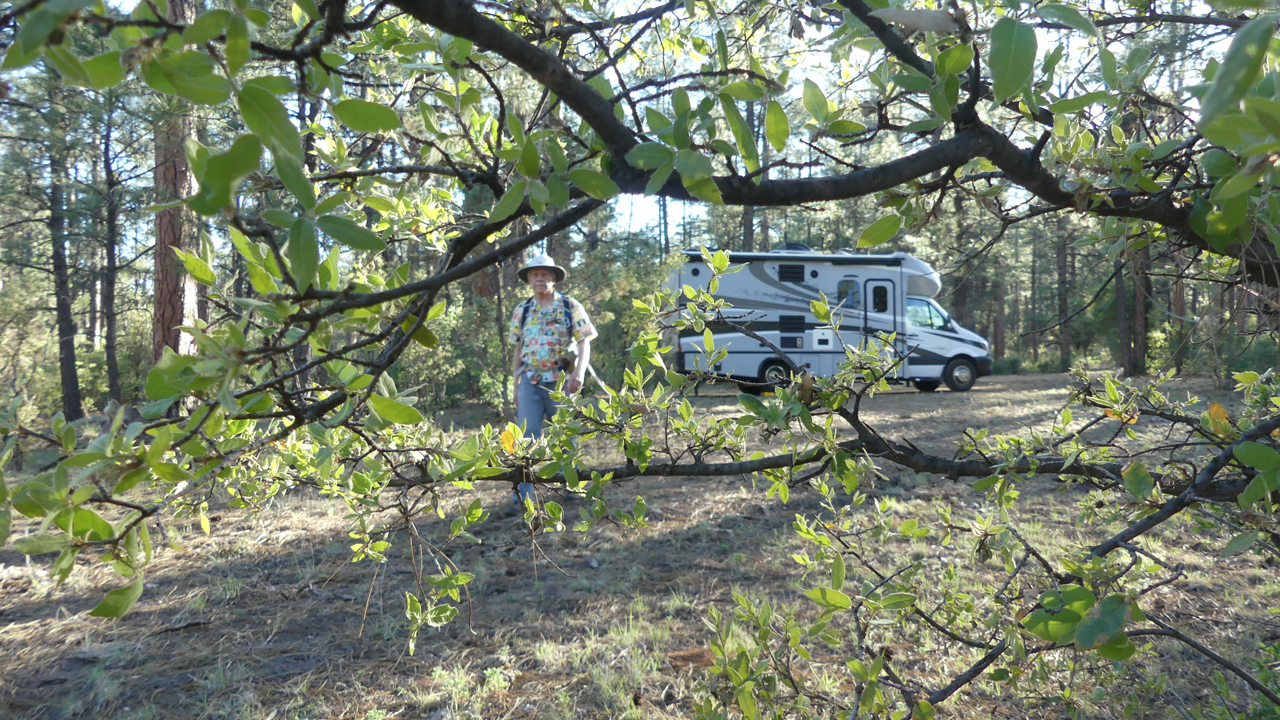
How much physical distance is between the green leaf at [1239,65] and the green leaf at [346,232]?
24.7 inches

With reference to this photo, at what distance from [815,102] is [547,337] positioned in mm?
3649

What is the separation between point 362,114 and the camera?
0.57 meters

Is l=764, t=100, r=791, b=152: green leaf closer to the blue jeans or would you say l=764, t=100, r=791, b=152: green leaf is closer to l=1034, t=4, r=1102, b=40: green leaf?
l=1034, t=4, r=1102, b=40: green leaf

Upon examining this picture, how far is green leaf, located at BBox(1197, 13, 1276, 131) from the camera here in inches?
16.6

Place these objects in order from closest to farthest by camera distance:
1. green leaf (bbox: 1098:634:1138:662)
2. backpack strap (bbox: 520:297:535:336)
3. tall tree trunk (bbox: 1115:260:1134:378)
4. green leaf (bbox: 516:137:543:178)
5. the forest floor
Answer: green leaf (bbox: 516:137:543:178), green leaf (bbox: 1098:634:1138:662), the forest floor, backpack strap (bbox: 520:297:535:336), tall tree trunk (bbox: 1115:260:1134:378)

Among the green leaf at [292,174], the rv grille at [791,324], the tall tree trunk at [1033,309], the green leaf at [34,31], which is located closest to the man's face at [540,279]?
the green leaf at [292,174]

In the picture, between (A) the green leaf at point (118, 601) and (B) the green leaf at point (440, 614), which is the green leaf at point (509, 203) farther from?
(B) the green leaf at point (440, 614)

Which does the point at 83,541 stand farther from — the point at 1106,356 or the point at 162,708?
the point at 1106,356

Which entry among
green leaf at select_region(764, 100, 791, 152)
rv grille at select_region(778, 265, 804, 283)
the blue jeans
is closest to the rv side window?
rv grille at select_region(778, 265, 804, 283)

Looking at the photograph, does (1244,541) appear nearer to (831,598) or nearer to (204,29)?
(831,598)

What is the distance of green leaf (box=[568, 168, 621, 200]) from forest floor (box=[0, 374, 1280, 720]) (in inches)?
40.8

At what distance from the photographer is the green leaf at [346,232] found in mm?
555

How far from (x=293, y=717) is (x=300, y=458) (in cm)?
145

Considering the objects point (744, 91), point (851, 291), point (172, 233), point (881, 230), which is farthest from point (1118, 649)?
point (851, 291)
